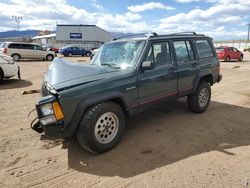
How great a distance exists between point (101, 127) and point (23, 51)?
2203cm

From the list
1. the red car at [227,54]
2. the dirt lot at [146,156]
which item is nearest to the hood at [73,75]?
the dirt lot at [146,156]

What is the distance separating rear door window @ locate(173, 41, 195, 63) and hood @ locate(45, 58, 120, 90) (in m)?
1.65

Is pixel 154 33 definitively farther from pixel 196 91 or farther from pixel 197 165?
pixel 197 165

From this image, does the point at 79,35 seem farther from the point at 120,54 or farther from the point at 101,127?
the point at 101,127

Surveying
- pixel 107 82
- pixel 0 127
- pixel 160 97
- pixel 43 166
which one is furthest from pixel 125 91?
pixel 0 127

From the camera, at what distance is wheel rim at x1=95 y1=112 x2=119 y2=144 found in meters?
3.76

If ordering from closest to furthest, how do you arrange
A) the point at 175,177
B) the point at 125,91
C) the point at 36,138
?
the point at 175,177 < the point at 125,91 < the point at 36,138

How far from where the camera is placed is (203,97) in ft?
19.5

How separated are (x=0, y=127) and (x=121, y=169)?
301cm

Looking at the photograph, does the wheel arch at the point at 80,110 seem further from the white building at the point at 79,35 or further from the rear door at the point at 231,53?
the white building at the point at 79,35

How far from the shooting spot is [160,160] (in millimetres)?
3643

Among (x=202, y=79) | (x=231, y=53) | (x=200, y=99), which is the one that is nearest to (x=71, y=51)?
(x=231, y=53)

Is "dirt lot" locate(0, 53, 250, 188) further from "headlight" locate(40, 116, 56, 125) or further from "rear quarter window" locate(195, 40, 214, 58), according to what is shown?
"rear quarter window" locate(195, 40, 214, 58)

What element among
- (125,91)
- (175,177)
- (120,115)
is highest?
(125,91)
